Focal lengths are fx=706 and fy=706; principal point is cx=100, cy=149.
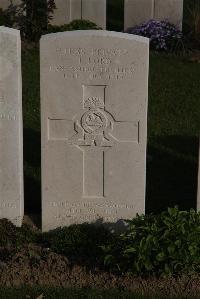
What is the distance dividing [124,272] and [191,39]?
9.04m

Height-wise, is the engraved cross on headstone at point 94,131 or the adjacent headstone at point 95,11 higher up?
the adjacent headstone at point 95,11

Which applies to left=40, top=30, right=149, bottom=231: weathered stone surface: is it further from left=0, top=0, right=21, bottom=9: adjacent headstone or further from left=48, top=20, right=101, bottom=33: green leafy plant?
left=0, top=0, right=21, bottom=9: adjacent headstone

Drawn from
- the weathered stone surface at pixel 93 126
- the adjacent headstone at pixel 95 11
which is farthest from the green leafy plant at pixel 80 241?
the adjacent headstone at pixel 95 11

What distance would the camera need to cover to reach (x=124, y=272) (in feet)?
18.5

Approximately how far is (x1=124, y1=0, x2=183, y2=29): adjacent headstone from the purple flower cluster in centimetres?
31

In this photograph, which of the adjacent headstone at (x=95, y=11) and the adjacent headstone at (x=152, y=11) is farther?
the adjacent headstone at (x=95, y=11)

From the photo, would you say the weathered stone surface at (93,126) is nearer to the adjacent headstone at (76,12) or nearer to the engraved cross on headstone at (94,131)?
the engraved cross on headstone at (94,131)

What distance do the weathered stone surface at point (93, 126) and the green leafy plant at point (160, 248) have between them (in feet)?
2.30

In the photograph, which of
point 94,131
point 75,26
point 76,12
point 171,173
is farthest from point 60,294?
point 76,12

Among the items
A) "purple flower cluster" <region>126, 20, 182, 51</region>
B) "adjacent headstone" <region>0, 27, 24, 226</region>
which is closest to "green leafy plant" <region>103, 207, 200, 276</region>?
"adjacent headstone" <region>0, 27, 24, 226</region>

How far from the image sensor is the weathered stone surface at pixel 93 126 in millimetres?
6059

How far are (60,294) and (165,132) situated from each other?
14.4 ft

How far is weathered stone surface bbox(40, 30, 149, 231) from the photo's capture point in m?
6.06

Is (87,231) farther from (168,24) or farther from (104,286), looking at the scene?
(168,24)
